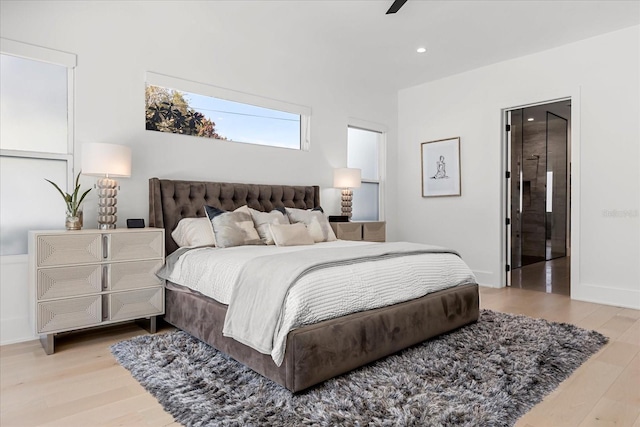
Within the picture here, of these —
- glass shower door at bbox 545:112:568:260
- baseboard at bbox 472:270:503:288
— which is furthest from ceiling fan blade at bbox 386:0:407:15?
glass shower door at bbox 545:112:568:260

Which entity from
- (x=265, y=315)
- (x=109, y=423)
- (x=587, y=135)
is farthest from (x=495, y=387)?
(x=587, y=135)

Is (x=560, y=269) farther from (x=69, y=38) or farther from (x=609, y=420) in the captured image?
(x=69, y=38)

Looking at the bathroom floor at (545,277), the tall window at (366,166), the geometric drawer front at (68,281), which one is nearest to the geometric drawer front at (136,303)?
the geometric drawer front at (68,281)

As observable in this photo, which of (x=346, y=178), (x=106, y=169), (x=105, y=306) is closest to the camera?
(x=105, y=306)

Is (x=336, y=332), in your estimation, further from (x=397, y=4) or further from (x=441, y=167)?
(x=441, y=167)

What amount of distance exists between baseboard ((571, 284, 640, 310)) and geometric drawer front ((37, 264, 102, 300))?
4.45m

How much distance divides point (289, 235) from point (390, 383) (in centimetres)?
155

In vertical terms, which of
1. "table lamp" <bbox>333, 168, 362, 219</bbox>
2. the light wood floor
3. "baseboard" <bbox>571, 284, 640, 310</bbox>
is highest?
"table lamp" <bbox>333, 168, 362, 219</bbox>

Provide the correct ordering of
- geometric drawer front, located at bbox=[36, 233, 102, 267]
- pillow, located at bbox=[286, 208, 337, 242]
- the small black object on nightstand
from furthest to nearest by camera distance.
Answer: pillow, located at bbox=[286, 208, 337, 242], the small black object on nightstand, geometric drawer front, located at bbox=[36, 233, 102, 267]

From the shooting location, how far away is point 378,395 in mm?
1876

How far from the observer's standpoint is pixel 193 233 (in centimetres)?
316

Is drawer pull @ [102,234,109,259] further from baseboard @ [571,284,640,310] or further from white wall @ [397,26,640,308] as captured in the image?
baseboard @ [571,284,640,310]

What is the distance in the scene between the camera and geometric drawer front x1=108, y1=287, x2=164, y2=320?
274cm

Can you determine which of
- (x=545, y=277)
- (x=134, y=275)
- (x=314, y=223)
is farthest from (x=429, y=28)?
(x=545, y=277)
